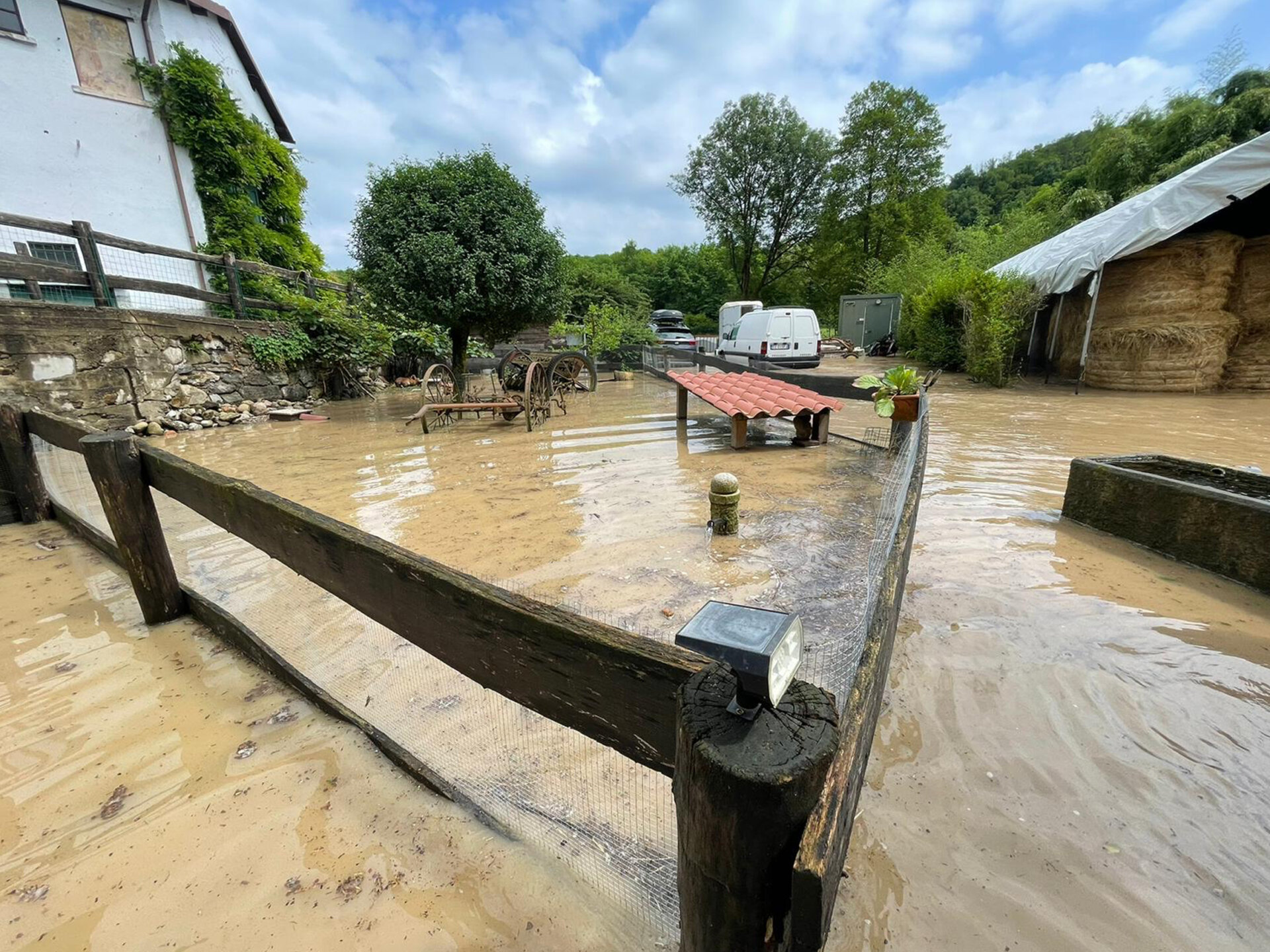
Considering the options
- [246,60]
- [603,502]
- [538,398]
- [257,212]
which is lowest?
[603,502]

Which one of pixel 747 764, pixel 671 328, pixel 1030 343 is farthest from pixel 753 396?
pixel 671 328

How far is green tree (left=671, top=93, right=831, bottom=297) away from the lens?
2722 centimetres

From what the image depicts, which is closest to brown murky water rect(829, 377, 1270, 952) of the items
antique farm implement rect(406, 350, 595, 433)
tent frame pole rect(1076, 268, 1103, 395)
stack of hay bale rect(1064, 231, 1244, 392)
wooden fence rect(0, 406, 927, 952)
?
wooden fence rect(0, 406, 927, 952)

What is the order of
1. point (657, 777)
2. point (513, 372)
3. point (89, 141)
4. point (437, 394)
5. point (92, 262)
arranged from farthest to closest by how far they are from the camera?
point (513, 372) < point (89, 141) < point (437, 394) < point (92, 262) < point (657, 777)

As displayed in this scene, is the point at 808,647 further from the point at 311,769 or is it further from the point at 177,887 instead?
the point at 177,887

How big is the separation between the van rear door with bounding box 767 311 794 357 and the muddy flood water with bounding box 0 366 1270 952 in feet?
33.4

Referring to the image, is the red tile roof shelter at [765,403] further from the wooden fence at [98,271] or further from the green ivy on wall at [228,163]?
the green ivy on wall at [228,163]

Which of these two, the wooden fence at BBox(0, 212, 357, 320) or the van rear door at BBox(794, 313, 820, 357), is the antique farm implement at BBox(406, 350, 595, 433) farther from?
the van rear door at BBox(794, 313, 820, 357)

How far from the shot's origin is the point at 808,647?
254 cm

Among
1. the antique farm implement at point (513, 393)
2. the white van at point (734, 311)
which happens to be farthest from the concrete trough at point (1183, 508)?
the white van at point (734, 311)

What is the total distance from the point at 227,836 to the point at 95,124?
1654 cm

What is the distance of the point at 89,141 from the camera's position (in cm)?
1091

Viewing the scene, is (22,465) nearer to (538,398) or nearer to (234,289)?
(538,398)

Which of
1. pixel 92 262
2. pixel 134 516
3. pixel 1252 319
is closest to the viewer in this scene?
pixel 134 516
